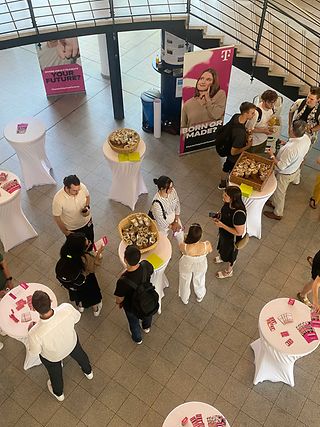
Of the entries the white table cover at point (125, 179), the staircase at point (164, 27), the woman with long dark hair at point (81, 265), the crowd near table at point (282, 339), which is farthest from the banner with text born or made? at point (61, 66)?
the crowd near table at point (282, 339)

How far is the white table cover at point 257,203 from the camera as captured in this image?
575 cm

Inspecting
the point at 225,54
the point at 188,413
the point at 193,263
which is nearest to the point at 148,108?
the point at 225,54

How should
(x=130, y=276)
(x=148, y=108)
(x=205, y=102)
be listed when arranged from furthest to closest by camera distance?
1. (x=148, y=108)
2. (x=205, y=102)
3. (x=130, y=276)

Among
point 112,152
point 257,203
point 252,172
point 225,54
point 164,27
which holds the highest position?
point 164,27

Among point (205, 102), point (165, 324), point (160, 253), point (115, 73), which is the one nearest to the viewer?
point (160, 253)

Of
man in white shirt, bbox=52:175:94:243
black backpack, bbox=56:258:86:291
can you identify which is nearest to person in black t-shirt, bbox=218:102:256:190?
man in white shirt, bbox=52:175:94:243

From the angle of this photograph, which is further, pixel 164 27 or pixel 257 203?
pixel 164 27

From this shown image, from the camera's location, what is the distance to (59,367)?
4387mm

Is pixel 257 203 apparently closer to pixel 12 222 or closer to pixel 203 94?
pixel 203 94

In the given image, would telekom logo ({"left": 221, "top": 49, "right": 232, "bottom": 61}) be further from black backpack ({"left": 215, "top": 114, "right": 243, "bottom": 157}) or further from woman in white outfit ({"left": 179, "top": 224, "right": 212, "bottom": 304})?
woman in white outfit ({"left": 179, "top": 224, "right": 212, "bottom": 304})

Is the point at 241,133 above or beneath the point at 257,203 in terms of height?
above

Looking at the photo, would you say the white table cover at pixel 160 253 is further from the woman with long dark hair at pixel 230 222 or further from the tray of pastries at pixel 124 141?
the tray of pastries at pixel 124 141

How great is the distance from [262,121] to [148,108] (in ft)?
7.63

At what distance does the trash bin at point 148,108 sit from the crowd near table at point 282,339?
447 centimetres
